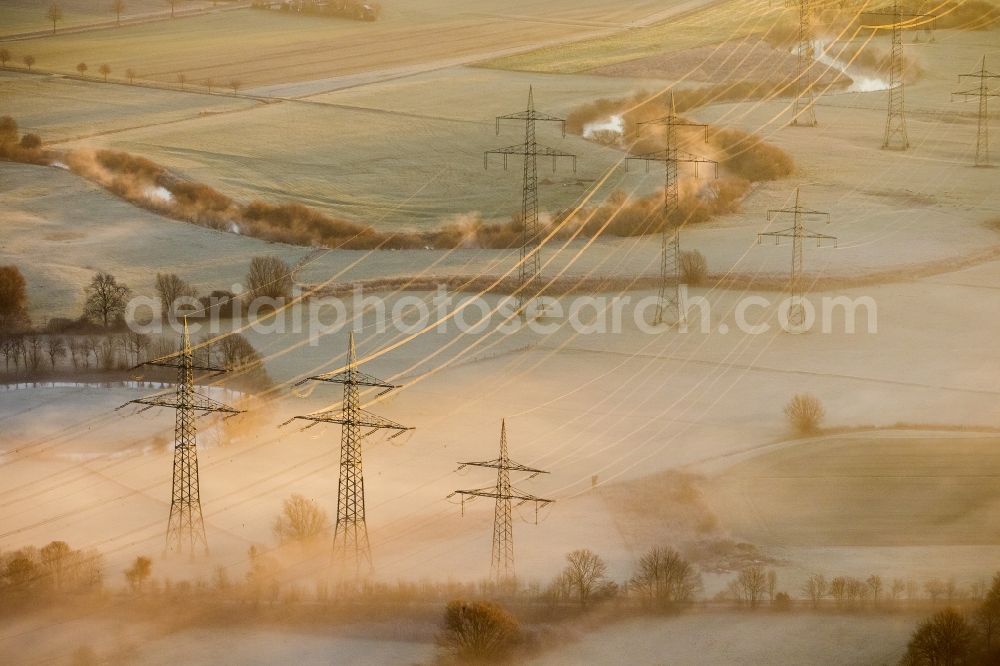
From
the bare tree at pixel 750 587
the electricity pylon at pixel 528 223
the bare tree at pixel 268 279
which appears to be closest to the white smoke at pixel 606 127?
the electricity pylon at pixel 528 223

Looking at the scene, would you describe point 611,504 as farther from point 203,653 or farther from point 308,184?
point 308,184

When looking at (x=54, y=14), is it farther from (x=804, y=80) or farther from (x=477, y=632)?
(x=477, y=632)

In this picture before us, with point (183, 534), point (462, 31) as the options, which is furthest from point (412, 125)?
point (183, 534)

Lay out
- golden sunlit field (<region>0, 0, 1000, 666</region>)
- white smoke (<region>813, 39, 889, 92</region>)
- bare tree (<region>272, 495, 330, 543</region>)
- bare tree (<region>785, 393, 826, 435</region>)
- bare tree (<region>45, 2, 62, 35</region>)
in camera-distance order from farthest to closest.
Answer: white smoke (<region>813, 39, 889, 92</region>)
bare tree (<region>45, 2, 62, 35</region>)
bare tree (<region>785, 393, 826, 435</region>)
bare tree (<region>272, 495, 330, 543</region>)
golden sunlit field (<region>0, 0, 1000, 666</region>)

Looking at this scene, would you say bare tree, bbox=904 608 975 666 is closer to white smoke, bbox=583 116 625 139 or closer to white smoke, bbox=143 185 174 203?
white smoke, bbox=143 185 174 203

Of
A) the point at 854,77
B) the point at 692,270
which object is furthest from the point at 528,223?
the point at 854,77

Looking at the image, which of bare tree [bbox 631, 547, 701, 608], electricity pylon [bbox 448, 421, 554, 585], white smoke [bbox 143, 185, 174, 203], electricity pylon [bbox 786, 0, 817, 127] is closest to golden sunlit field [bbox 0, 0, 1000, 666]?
bare tree [bbox 631, 547, 701, 608]
